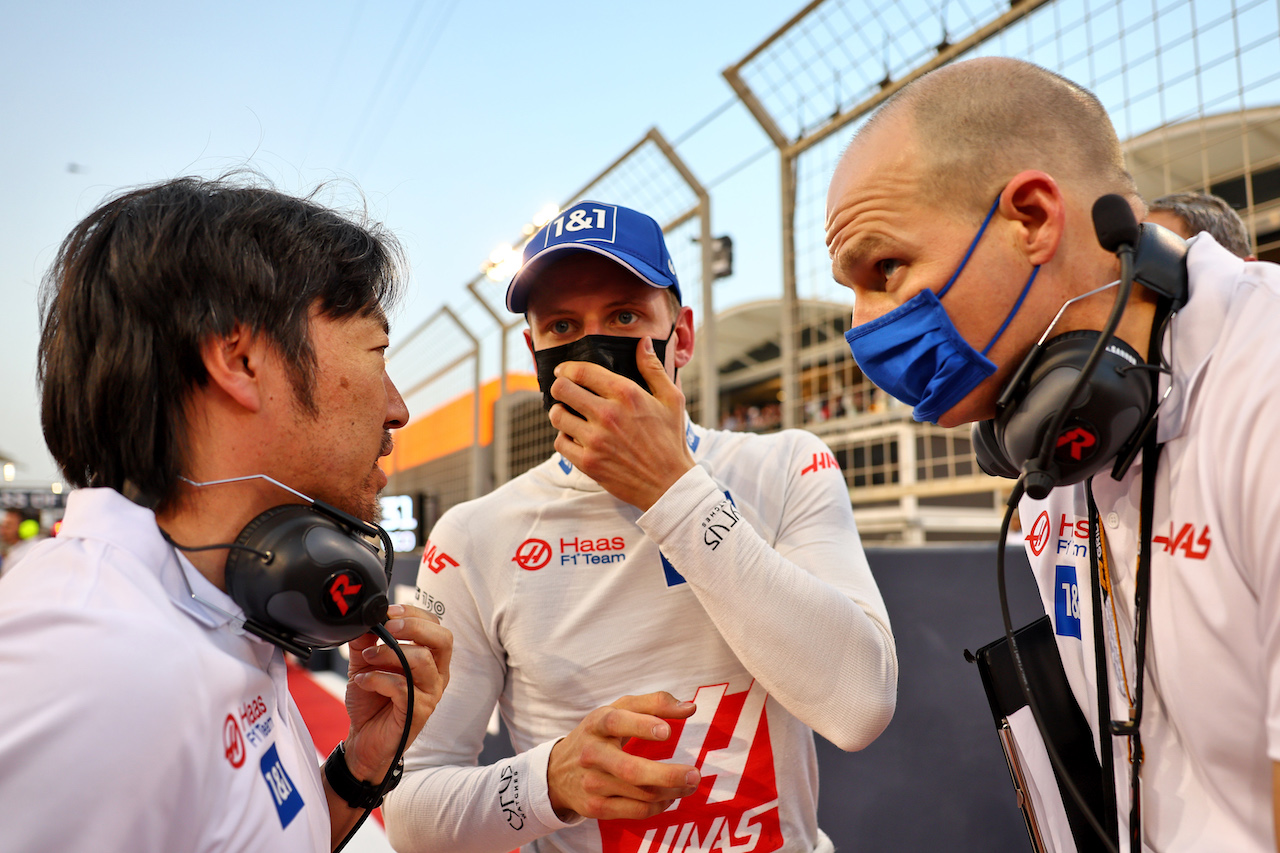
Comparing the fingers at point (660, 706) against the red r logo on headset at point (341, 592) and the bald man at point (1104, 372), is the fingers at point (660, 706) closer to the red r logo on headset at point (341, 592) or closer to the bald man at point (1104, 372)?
the red r logo on headset at point (341, 592)

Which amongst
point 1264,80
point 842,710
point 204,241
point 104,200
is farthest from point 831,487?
point 1264,80

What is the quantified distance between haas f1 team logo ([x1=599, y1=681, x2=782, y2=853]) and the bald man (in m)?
0.55

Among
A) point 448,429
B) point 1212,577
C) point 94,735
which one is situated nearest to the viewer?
point 94,735

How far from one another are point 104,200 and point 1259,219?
2.47m

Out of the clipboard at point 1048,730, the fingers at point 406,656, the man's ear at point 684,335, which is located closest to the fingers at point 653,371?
the man's ear at point 684,335

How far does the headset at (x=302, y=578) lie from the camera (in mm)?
949

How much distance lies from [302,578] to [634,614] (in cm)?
68

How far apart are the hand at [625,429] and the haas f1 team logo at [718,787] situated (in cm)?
43

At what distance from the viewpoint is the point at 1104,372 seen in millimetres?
908

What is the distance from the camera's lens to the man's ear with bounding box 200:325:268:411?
97cm

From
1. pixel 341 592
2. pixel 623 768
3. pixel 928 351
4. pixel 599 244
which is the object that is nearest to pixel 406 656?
pixel 341 592

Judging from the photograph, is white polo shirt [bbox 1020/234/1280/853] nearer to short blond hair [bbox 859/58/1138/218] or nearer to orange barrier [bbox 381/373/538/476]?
short blond hair [bbox 859/58/1138/218]

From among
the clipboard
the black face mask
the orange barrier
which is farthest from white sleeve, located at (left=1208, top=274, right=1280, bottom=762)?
the orange barrier

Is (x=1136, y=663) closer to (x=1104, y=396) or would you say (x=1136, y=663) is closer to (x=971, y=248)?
(x=1104, y=396)
